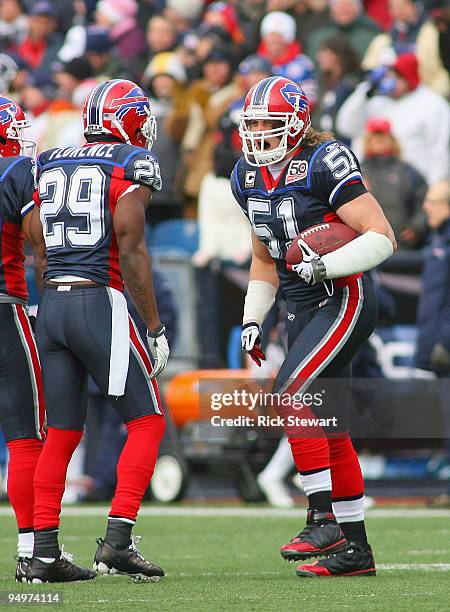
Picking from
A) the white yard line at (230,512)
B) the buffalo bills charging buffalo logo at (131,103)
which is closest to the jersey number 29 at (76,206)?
the buffalo bills charging buffalo logo at (131,103)

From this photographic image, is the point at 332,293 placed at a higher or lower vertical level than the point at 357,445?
higher

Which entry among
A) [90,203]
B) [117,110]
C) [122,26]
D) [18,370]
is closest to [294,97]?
[117,110]

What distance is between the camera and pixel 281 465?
10.3 meters

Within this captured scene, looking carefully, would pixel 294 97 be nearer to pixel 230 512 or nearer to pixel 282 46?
pixel 230 512

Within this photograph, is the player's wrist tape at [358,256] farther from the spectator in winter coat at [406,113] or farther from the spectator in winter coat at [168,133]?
the spectator in winter coat at [168,133]

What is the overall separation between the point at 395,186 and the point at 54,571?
20.1 feet

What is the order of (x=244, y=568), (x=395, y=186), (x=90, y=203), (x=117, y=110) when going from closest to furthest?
(x=90, y=203) → (x=117, y=110) → (x=244, y=568) → (x=395, y=186)

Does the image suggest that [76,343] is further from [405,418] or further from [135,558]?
[405,418]

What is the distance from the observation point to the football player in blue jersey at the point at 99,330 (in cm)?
557

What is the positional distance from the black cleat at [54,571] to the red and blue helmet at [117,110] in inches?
68.5

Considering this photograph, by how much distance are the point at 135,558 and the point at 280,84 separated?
2.08 m

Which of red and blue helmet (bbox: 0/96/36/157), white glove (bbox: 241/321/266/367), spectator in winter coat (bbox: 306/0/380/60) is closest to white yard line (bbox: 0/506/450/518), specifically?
white glove (bbox: 241/321/266/367)

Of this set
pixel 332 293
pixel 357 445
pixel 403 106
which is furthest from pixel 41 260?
pixel 403 106

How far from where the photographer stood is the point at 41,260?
5871 millimetres
